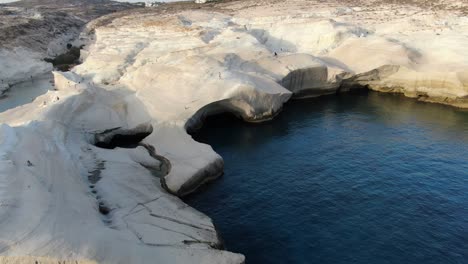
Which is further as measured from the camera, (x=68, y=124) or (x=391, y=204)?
(x=68, y=124)

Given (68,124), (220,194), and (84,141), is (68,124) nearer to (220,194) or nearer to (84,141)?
(84,141)

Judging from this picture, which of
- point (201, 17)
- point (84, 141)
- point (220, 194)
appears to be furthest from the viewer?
point (201, 17)

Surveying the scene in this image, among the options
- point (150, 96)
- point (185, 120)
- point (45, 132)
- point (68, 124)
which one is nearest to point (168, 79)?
point (150, 96)

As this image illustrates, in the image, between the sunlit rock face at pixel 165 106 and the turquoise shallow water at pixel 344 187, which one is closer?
the sunlit rock face at pixel 165 106

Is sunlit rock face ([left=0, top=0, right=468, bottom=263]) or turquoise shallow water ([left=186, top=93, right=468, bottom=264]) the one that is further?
turquoise shallow water ([left=186, top=93, right=468, bottom=264])

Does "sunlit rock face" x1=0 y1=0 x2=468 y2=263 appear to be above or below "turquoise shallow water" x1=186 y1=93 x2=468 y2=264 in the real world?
above
